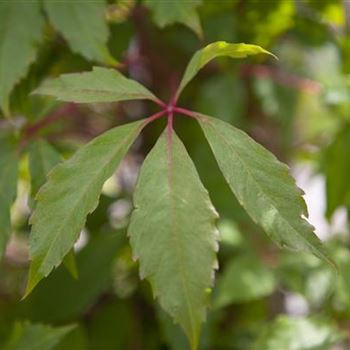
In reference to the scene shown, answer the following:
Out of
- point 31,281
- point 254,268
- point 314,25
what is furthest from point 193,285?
point 314,25

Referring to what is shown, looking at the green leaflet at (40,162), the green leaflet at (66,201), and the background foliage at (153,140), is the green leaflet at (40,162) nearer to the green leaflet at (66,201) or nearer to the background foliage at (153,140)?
the background foliage at (153,140)

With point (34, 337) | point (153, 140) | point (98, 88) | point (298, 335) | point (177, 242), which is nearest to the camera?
point (177, 242)

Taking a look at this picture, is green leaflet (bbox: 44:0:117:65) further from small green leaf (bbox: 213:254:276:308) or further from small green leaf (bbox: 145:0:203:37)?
small green leaf (bbox: 213:254:276:308)

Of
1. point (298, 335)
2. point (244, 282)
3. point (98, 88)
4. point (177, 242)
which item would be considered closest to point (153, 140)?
point (244, 282)

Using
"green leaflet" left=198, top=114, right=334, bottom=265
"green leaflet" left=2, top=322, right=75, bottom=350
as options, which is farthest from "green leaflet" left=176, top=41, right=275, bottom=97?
"green leaflet" left=2, top=322, right=75, bottom=350

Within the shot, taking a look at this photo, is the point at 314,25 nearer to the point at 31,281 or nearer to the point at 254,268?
the point at 254,268

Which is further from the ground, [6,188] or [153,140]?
[6,188]

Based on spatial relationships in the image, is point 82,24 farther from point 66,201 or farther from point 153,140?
point 153,140

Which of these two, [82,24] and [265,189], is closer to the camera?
[265,189]
